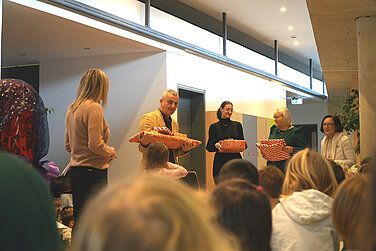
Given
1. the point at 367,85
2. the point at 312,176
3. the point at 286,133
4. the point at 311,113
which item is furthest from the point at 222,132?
the point at 311,113

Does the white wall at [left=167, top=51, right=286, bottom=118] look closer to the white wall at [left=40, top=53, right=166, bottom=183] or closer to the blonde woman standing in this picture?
the white wall at [left=40, top=53, right=166, bottom=183]

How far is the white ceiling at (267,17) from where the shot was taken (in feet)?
32.0

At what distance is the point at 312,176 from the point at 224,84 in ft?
25.0

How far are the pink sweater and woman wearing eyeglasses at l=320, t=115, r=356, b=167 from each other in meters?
2.87

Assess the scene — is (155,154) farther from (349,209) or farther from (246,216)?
(349,209)

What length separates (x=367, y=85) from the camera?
22.7ft

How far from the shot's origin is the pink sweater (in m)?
3.65

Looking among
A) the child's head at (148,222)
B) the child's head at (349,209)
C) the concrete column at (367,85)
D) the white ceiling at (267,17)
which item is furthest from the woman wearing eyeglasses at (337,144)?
the child's head at (148,222)

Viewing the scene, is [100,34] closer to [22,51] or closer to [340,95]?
[22,51]

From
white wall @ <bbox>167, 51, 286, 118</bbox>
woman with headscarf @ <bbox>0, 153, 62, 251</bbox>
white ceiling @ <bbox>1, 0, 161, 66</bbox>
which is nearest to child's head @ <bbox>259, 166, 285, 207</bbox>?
woman with headscarf @ <bbox>0, 153, 62, 251</bbox>

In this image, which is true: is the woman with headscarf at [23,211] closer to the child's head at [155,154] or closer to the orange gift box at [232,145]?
the child's head at [155,154]

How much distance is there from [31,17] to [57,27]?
485mm

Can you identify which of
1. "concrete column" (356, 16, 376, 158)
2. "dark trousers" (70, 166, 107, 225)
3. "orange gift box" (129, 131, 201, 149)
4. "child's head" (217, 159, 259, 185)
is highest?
"concrete column" (356, 16, 376, 158)

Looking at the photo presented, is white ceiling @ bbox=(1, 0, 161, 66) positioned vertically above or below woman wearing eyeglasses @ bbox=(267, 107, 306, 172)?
above
